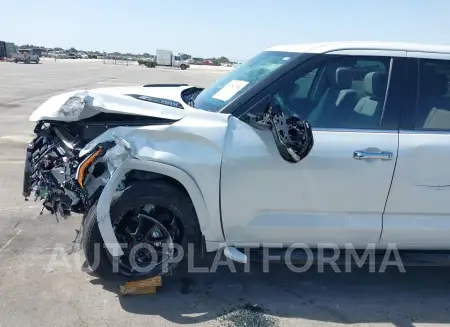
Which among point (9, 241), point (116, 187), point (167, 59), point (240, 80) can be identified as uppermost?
point (167, 59)

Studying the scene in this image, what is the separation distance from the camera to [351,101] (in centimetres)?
312

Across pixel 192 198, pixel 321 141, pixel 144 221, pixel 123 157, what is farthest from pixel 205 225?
pixel 321 141

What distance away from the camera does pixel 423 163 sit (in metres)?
2.98

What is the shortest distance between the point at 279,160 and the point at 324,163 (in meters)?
0.31

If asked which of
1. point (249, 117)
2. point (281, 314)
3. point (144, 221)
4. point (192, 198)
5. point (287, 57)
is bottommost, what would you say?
point (281, 314)

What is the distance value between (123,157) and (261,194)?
0.98 m

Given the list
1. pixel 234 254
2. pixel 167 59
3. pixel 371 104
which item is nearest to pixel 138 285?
pixel 234 254

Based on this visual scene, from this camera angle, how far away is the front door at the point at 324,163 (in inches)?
115

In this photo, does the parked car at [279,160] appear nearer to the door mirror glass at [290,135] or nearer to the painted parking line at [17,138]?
the door mirror glass at [290,135]

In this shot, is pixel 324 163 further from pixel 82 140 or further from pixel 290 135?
pixel 82 140

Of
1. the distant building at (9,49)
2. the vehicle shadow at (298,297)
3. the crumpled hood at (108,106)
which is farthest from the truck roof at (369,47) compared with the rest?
the distant building at (9,49)

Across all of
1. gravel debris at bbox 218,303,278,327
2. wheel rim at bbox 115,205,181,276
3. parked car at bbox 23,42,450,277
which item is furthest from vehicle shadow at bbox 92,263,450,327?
parked car at bbox 23,42,450,277

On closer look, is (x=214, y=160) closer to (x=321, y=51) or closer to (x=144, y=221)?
(x=144, y=221)

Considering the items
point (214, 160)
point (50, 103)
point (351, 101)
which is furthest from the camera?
point (50, 103)
